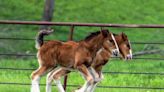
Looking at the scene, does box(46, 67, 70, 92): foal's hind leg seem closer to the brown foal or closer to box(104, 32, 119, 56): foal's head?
the brown foal

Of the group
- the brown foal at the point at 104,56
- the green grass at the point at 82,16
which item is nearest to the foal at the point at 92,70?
the brown foal at the point at 104,56

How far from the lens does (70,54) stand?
8.48 meters

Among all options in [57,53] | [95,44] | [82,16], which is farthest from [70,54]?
[82,16]

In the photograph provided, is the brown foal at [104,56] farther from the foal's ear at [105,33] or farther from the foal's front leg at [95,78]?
the foal's ear at [105,33]

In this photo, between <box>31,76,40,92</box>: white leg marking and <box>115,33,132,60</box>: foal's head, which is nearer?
<box>115,33,132,60</box>: foal's head

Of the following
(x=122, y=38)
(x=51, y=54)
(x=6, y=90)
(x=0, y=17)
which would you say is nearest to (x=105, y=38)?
(x=122, y=38)

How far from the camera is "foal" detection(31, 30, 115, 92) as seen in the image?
837 centimetres

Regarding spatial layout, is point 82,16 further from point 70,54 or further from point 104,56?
point 70,54

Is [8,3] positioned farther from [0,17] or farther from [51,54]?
[51,54]

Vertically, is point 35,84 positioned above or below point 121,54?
below

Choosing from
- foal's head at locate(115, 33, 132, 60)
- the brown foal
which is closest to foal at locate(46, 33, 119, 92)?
the brown foal

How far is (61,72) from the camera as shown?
8.75 meters

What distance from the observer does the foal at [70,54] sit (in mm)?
8367

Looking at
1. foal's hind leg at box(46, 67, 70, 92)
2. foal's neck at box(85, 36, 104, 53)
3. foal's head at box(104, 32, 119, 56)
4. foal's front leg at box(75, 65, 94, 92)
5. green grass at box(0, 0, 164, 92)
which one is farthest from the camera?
green grass at box(0, 0, 164, 92)
